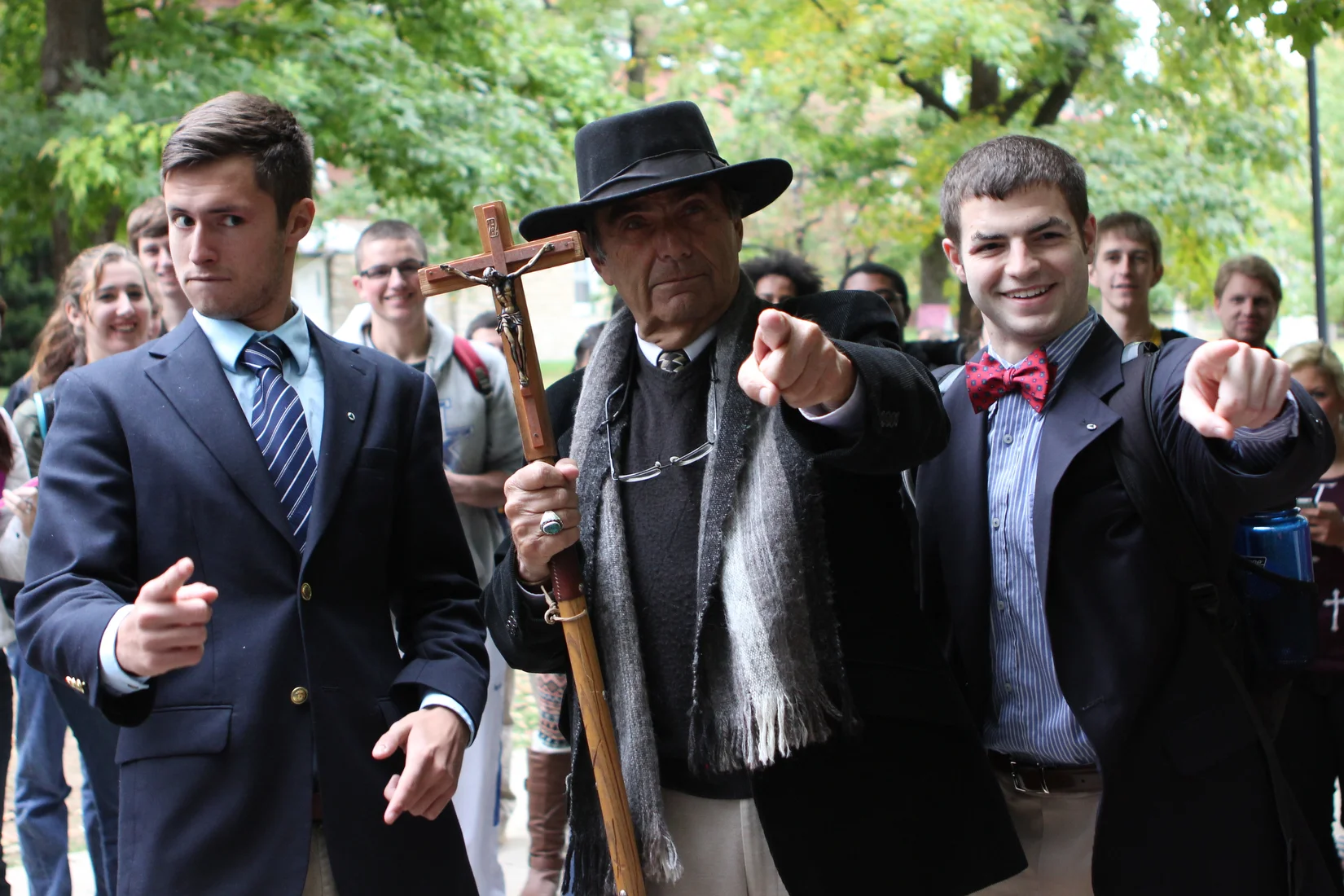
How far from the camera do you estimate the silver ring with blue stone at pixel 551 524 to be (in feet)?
7.98

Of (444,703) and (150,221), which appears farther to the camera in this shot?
(150,221)

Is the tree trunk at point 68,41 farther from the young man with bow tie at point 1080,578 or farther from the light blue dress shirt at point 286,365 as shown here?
the young man with bow tie at point 1080,578

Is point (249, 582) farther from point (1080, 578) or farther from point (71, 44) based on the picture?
point (71, 44)

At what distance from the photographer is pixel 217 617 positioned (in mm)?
2289

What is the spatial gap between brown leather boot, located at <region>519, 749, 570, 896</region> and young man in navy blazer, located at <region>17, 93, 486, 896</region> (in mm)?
2591

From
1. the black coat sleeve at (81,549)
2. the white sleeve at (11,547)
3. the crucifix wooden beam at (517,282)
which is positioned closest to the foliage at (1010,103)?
the crucifix wooden beam at (517,282)

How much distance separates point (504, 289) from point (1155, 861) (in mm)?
1716

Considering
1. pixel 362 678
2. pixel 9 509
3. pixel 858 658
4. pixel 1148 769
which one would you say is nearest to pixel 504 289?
pixel 362 678

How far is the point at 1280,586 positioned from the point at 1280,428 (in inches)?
24.7

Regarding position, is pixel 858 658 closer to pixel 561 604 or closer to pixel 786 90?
pixel 561 604

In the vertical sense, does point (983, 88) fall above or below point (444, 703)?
above

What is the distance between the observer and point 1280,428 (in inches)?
90.7

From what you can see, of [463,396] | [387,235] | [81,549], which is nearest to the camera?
[81,549]

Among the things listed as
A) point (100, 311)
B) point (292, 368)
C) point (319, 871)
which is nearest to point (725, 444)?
point (292, 368)
